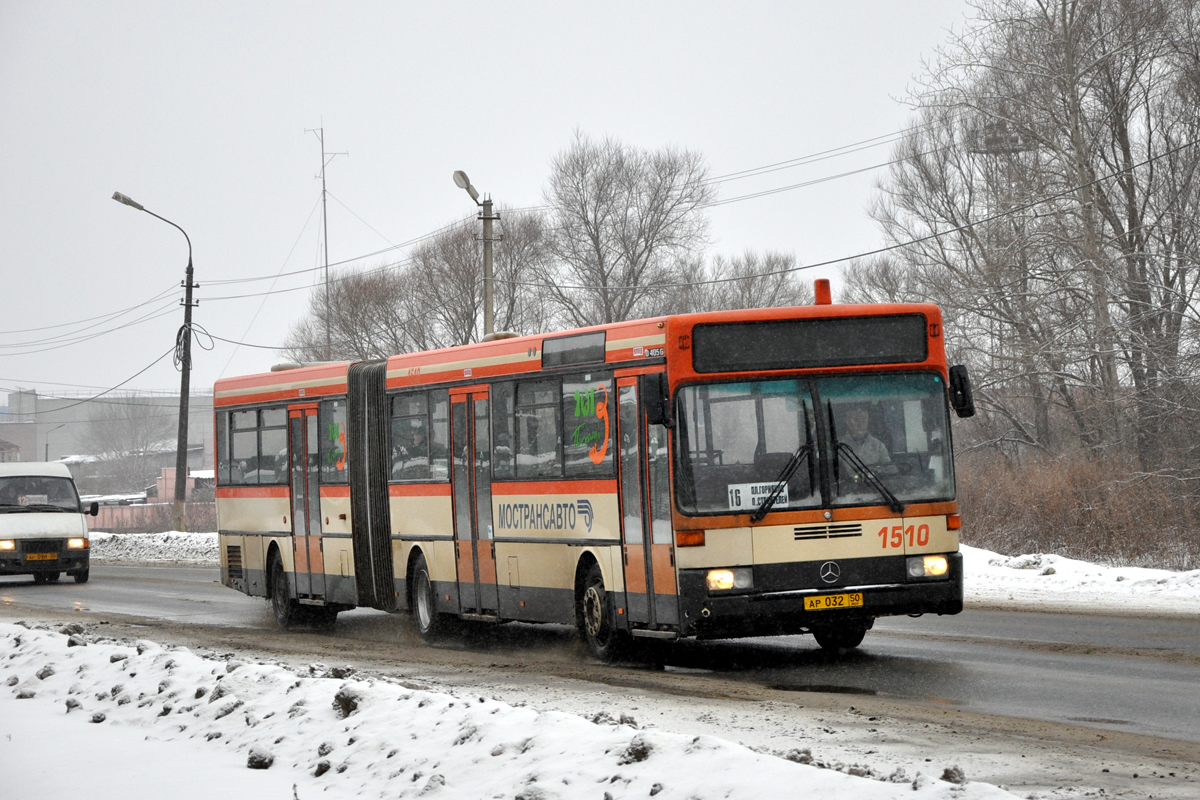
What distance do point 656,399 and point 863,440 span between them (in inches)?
68.0

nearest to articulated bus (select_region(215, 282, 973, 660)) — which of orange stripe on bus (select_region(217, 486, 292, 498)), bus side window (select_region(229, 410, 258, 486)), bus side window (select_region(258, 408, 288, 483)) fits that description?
bus side window (select_region(258, 408, 288, 483))

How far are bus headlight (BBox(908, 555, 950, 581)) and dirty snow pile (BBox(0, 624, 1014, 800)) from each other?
14.1ft

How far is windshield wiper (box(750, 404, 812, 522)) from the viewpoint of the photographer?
12156mm

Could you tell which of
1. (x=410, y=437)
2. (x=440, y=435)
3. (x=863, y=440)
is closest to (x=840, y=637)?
(x=863, y=440)

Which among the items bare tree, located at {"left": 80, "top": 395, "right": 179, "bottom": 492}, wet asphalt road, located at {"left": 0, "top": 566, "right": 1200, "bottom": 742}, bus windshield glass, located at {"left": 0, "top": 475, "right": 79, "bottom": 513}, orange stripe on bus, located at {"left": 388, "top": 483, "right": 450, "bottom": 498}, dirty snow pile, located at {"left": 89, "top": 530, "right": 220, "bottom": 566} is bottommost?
wet asphalt road, located at {"left": 0, "top": 566, "right": 1200, "bottom": 742}

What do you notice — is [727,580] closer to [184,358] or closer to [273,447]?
[273,447]

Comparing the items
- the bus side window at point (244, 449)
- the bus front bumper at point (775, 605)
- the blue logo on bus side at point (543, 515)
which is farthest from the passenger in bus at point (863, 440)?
the bus side window at point (244, 449)

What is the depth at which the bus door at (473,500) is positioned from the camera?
51.6 ft

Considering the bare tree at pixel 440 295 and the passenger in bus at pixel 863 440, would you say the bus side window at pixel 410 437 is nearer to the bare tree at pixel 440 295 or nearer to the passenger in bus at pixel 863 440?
the passenger in bus at pixel 863 440

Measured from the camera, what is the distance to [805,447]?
40.3 ft

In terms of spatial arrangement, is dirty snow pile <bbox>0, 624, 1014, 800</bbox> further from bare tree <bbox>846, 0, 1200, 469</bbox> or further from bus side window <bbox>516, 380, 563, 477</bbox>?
bare tree <bbox>846, 0, 1200, 469</bbox>

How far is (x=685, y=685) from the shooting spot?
11.8 metres

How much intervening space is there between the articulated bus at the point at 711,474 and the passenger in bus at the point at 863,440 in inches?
0.6

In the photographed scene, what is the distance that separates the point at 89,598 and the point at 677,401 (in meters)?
17.0
